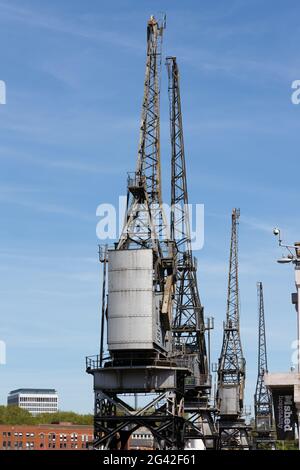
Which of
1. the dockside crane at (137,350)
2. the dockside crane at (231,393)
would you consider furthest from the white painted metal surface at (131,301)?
the dockside crane at (231,393)

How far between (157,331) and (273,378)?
A: 16613 mm

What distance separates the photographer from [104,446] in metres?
73.9

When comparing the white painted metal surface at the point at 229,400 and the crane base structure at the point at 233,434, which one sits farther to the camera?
the crane base structure at the point at 233,434

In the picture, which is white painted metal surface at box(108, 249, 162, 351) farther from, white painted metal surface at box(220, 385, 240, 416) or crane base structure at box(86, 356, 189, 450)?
white painted metal surface at box(220, 385, 240, 416)

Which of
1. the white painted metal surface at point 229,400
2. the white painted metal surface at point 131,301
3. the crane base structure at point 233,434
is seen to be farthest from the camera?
the crane base structure at point 233,434

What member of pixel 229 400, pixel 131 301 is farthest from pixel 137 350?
pixel 229 400

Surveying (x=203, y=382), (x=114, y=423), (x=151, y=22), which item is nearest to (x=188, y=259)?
(x=203, y=382)

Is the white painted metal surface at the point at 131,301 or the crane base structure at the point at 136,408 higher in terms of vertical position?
the white painted metal surface at the point at 131,301

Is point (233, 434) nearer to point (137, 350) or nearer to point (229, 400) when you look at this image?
point (229, 400)

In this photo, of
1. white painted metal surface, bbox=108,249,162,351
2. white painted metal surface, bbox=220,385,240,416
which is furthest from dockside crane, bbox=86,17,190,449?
white painted metal surface, bbox=220,385,240,416

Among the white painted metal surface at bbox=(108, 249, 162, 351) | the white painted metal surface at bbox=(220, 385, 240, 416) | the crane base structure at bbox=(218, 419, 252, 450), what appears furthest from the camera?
the crane base structure at bbox=(218, 419, 252, 450)

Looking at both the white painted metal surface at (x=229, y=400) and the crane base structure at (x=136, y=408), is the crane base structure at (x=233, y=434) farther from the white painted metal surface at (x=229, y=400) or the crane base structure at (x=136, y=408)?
the crane base structure at (x=136, y=408)

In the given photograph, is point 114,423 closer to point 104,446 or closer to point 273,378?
point 104,446
